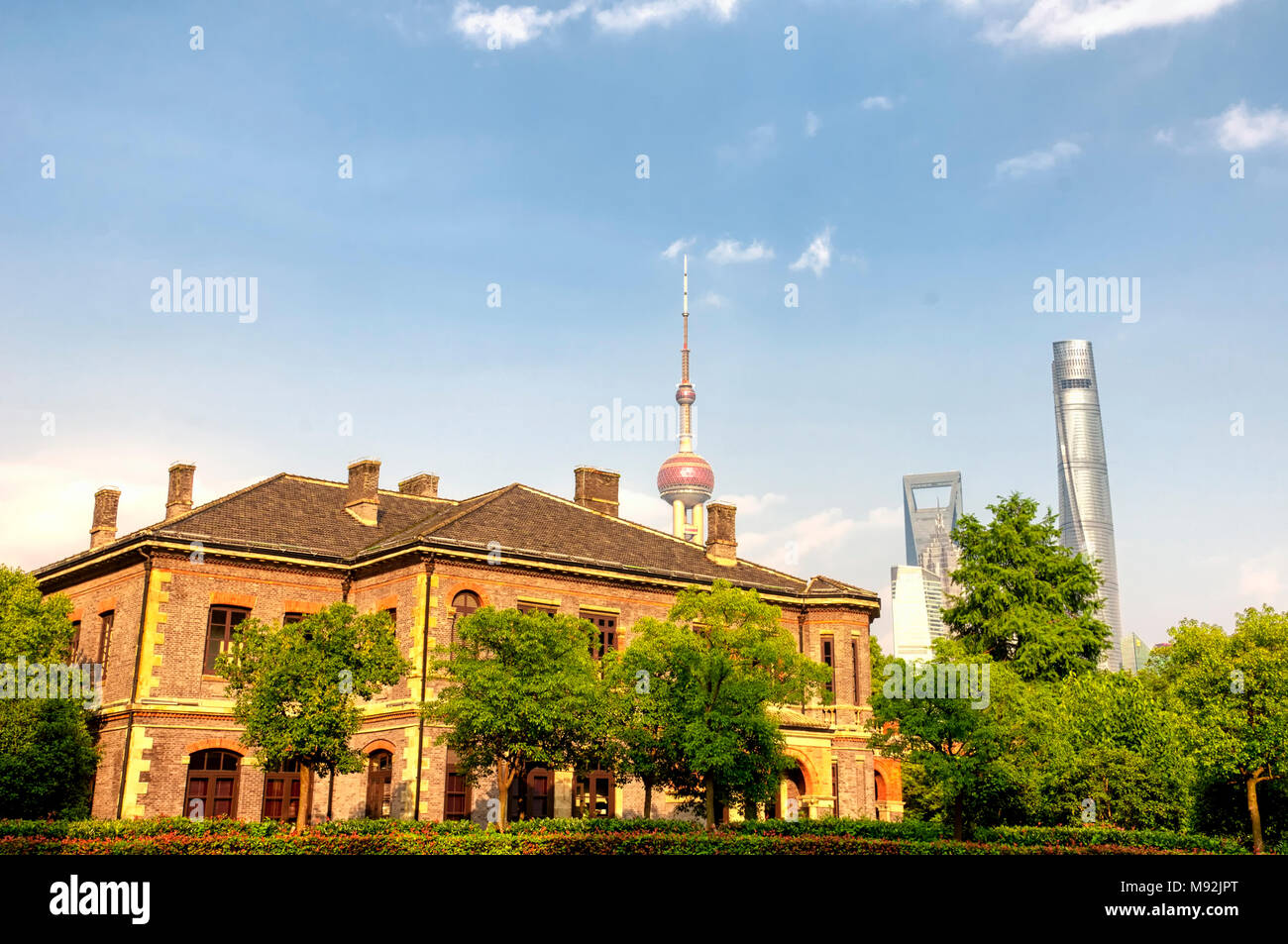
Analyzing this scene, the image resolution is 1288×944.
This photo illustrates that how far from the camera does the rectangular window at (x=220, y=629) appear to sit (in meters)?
41.8

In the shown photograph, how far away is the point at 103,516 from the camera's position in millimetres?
52812

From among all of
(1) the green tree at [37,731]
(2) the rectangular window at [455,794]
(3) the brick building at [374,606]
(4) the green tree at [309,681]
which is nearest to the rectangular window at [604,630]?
(3) the brick building at [374,606]

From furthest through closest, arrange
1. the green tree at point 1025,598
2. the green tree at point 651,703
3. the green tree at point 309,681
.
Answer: the green tree at point 1025,598 → the green tree at point 651,703 → the green tree at point 309,681

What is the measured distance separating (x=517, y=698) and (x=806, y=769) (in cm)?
1757

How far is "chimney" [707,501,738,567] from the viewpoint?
5228cm

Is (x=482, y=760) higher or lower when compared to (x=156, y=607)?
lower

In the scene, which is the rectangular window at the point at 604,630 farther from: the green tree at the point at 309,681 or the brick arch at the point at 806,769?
the green tree at the point at 309,681

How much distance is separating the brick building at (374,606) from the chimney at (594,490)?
1.93 m

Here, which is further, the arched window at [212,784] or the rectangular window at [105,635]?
the rectangular window at [105,635]

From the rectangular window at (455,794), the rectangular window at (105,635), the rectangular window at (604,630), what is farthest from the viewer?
the rectangular window at (604,630)

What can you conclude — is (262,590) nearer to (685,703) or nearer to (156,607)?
(156,607)
